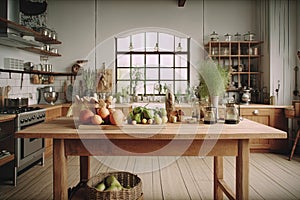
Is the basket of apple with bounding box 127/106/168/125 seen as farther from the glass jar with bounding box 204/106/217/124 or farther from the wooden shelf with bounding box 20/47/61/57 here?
the wooden shelf with bounding box 20/47/61/57

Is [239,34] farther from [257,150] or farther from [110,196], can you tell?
[110,196]

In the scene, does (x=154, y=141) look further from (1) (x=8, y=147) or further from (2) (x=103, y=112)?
(1) (x=8, y=147)

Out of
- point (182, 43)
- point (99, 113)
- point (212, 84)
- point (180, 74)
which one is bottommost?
point (99, 113)

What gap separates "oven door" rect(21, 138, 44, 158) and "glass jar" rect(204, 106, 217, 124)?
261 centimetres

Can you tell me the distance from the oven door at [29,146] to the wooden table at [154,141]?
6.32 feet

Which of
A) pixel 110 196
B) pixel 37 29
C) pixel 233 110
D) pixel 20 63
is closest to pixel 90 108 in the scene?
pixel 110 196

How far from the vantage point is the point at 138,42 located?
21.7ft

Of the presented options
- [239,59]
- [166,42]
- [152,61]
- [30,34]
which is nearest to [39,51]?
[30,34]

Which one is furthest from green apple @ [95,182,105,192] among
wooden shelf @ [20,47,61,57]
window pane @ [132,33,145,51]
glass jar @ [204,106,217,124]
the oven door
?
window pane @ [132,33,145,51]

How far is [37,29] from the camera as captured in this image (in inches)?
217

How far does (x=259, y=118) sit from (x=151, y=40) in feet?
8.90

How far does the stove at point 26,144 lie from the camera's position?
3918 millimetres

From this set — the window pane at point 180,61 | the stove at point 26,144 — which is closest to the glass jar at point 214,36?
the window pane at point 180,61

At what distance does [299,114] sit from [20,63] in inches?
182
